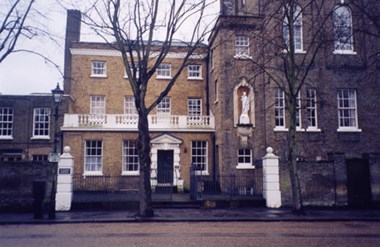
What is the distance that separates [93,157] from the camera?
24.8 metres

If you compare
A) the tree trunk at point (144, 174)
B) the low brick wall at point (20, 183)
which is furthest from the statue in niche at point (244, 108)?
the low brick wall at point (20, 183)

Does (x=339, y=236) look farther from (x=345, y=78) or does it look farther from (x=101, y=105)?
(x=101, y=105)

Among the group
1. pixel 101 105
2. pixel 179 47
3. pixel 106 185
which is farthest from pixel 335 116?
pixel 101 105

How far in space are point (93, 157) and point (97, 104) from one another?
6121 mm

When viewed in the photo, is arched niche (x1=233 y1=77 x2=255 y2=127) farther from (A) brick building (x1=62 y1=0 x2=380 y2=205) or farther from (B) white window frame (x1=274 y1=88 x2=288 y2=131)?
(B) white window frame (x1=274 y1=88 x2=288 y2=131)

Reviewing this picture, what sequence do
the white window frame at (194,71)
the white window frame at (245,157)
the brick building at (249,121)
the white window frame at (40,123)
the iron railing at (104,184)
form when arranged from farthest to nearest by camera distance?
the white window frame at (194,71) < the white window frame at (40,123) < the white window frame at (245,157) < the iron railing at (104,184) < the brick building at (249,121)

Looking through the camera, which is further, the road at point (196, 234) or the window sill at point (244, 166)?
the window sill at point (244, 166)

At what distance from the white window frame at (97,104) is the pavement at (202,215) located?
46.2ft

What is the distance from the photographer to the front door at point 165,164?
79.2 ft

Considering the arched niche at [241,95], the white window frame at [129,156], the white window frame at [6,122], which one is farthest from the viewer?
the white window frame at [6,122]

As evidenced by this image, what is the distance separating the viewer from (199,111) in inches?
1169

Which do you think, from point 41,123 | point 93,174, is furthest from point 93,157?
point 41,123

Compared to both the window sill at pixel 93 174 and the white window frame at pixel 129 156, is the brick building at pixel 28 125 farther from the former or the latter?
the white window frame at pixel 129 156

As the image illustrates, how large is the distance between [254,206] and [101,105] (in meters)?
17.1
